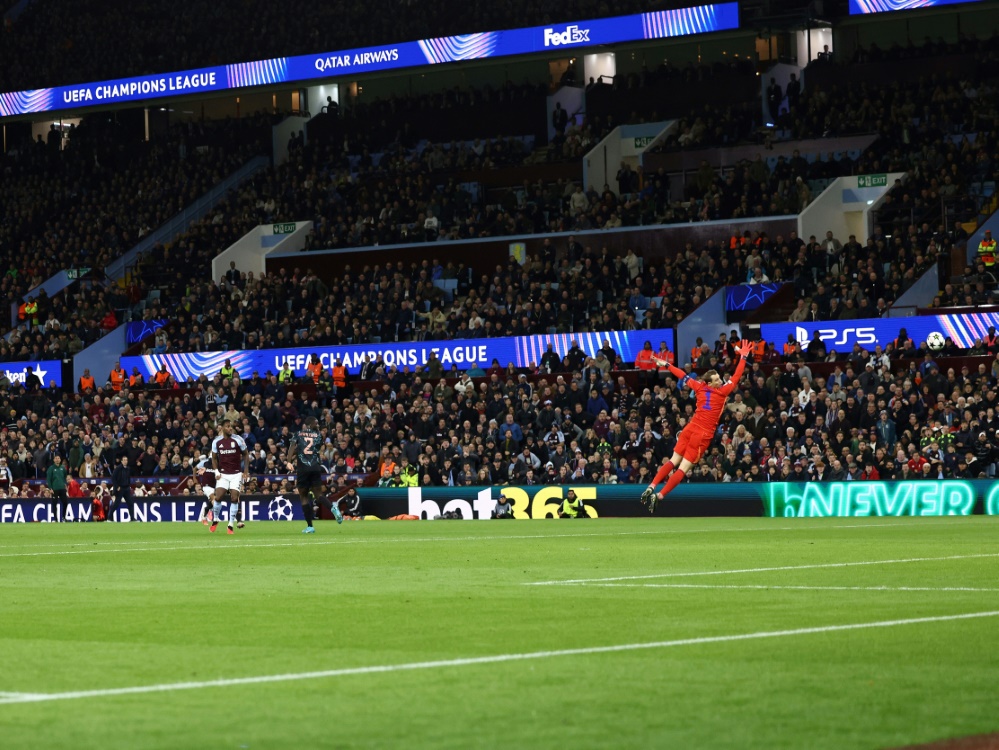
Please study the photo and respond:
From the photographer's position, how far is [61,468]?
128 feet

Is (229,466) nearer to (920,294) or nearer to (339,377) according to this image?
(339,377)

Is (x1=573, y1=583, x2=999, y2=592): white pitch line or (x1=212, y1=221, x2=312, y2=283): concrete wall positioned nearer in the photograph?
(x1=573, y1=583, x2=999, y2=592): white pitch line

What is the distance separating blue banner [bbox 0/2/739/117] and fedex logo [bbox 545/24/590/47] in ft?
0.11

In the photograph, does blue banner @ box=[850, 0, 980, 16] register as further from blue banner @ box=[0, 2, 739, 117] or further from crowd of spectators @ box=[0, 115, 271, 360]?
crowd of spectators @ box=[0, 115, 271, 360]

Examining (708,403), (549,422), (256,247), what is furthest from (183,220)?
(708,403)

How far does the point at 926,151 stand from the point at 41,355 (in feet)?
97.1

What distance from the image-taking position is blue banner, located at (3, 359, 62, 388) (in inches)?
2047

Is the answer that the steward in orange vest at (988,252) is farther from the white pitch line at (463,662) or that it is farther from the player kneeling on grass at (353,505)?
the white pitch line at (463,662)

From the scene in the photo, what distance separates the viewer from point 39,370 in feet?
172

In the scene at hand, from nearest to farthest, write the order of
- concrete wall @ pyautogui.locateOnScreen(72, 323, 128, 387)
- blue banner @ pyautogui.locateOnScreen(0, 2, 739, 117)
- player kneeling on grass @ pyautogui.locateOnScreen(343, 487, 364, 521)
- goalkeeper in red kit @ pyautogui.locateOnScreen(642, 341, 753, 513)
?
1. goalkeeper in red kit @ pyautogui.locateOnScreen(642, 341, 753, 513)
2. player kneeling on grass @ pyautogui.locateOnScreen(343, 487, 364, 521)
3. blue banner @ pyautogui.locateOnScreen(0, 2, 739, 117)
4. concrete wall @ pyautogui.locateOnScreen(72, 323, 128, 387)

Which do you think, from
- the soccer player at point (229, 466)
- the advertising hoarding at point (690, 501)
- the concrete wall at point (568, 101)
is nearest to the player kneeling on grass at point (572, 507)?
the advertising hoarding at point (690, 501)

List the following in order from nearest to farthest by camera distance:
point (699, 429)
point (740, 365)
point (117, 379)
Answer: point (740, 365) → point (699, 429) → point (117, 379)

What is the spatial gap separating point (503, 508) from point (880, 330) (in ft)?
34.5

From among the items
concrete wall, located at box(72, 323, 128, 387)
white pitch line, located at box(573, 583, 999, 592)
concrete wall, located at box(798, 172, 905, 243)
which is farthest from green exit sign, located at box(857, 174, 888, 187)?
white pitch line, located at box(573, 583, 999, 592)
